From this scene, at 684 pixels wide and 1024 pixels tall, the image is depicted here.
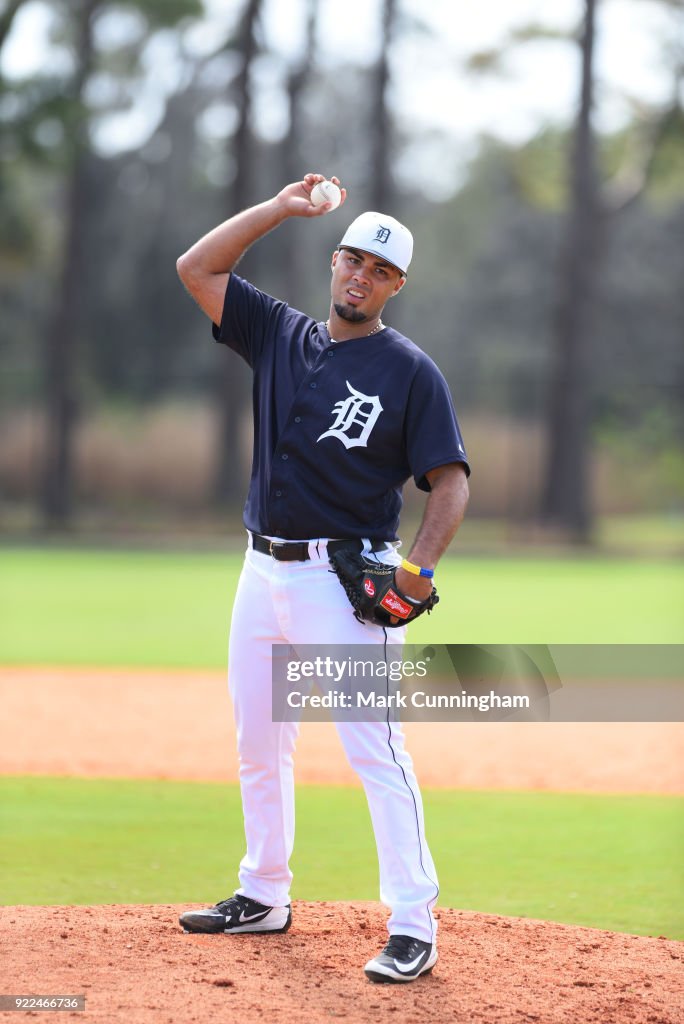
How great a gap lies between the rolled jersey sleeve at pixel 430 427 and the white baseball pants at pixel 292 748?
334mm

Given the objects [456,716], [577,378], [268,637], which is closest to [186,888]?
[268,637]

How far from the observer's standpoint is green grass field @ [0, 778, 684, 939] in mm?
5137

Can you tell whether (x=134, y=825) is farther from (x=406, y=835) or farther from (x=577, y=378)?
(x=577, y=378)

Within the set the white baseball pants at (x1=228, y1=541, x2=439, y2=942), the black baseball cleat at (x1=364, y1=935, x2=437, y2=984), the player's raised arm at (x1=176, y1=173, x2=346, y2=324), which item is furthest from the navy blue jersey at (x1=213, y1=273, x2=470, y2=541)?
the black baseball cleat at (x1=364, y1=935, x2=437, y2=984)

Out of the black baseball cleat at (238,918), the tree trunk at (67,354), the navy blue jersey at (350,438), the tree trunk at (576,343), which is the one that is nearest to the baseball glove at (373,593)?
the navy blue jersey at (350,438)

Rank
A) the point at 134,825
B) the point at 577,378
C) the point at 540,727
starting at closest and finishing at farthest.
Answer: the point at 134,825 < the point at 540,727 < the point at 577,378

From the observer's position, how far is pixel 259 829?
4.46 meters

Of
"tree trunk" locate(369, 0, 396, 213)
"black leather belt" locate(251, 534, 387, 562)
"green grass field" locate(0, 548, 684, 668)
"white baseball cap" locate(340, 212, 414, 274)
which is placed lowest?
"green grass field" locate(0, 548, 684, 668)

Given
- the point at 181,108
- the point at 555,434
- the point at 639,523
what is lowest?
the point at 639,523

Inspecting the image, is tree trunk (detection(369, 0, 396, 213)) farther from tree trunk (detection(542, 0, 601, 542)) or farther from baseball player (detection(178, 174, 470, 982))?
baseball player (detection(178, 174, 470, 982))

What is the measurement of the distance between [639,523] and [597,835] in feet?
89.2

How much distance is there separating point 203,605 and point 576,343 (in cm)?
1562

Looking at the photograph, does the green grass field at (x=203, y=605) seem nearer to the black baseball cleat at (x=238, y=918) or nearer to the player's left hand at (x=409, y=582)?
the black baseball cleat at (x=238, y=918)

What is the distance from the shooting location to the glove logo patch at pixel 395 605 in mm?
4031
